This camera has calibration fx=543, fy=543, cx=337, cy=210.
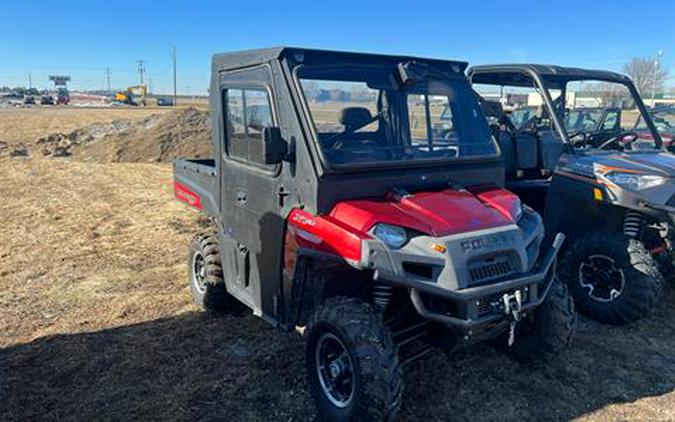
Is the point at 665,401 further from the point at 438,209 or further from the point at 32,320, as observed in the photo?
the point at 32,320

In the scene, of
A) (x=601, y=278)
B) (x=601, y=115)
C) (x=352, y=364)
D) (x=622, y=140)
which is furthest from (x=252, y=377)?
(x=601, y=115)

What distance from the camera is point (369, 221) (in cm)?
317

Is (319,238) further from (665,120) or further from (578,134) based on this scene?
(665,120)

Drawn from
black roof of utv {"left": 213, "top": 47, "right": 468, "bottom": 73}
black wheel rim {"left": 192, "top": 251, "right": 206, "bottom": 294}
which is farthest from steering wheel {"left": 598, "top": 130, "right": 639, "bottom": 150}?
black wheel rim {"left": 192, "top": 251, "right": 206, "bottom": 294}

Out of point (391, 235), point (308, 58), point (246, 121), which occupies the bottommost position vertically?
point (391, 235)

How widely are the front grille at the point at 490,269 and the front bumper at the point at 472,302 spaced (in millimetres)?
54

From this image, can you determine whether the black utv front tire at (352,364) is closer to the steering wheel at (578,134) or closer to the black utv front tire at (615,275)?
the black utv front tire at (615,275)

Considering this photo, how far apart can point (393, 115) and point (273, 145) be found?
43.8 inches

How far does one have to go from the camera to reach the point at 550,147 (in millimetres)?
5480

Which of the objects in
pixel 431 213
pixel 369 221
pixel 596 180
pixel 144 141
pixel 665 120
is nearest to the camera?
pixel 369 221

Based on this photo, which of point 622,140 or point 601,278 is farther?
point 622,140

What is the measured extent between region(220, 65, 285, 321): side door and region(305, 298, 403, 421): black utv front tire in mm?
636

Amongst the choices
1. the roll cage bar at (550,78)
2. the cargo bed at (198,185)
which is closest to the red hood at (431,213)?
the cargo bed at (198,185)

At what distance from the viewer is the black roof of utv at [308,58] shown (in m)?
3.62
